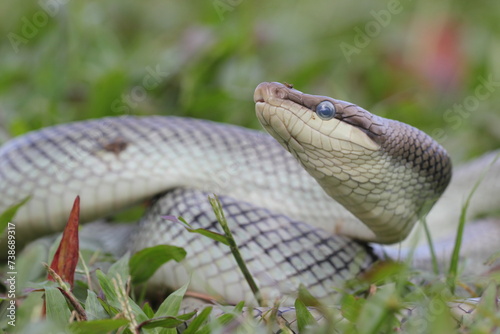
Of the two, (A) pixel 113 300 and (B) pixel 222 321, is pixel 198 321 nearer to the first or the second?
(B) pixel 222 321

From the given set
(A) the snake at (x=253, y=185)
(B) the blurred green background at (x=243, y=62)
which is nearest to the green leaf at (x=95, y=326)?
(A) the snake at (x=253, y=185)

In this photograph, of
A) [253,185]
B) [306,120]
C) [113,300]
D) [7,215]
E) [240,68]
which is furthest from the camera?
[240,68]

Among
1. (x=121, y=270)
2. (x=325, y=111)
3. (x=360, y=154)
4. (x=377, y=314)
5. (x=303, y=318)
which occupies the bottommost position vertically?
(x=121, y=270)

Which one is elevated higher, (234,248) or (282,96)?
(282,96)

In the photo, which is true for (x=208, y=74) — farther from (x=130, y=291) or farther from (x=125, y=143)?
(x=130, y=291)

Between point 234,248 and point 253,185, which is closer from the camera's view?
point 234,248

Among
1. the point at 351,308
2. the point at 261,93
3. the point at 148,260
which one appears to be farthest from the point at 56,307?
the point at 261,93

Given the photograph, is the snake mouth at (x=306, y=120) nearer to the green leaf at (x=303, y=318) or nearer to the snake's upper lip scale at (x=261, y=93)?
the snake's upper lip scale at (x=261, y=93)

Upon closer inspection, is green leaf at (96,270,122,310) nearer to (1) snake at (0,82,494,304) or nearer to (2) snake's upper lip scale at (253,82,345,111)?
(1) snake at (0,82,494,304)
